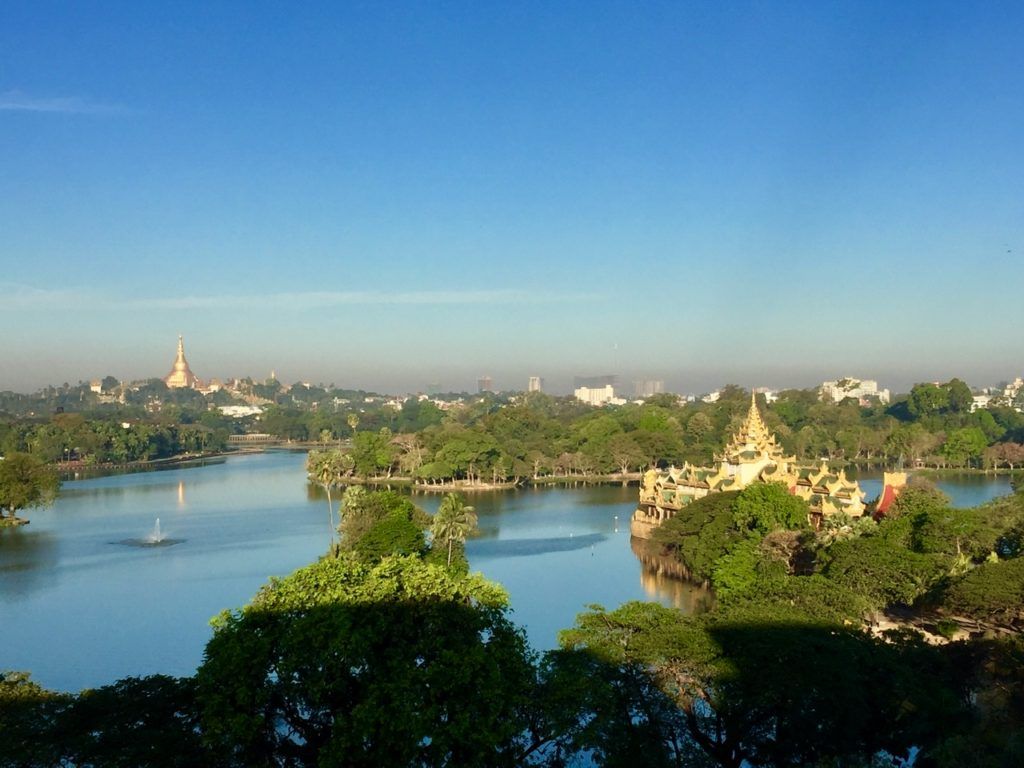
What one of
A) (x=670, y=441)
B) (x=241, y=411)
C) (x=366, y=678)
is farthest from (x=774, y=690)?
(x=241, y=411)

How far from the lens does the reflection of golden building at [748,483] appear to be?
2612cm

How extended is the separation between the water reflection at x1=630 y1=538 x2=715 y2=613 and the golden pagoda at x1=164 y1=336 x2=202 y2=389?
14472 centimetres

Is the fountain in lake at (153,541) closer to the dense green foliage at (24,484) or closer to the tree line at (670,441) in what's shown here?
the dense green foliage at (24,484)

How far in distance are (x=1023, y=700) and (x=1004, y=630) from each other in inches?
199

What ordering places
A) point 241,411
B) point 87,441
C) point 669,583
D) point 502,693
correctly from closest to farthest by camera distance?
point 502,693, point 669,583, point 87,441, point 241,411

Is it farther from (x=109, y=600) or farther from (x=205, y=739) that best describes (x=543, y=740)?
(x=109, y=600)

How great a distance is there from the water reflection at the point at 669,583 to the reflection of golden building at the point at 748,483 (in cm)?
153

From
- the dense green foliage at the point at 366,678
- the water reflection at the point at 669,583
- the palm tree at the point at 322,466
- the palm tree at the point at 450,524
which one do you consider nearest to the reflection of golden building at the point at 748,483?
the water reflection at the point at 669,583

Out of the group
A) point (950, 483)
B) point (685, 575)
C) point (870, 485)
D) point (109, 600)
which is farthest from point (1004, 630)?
point (950, 483)

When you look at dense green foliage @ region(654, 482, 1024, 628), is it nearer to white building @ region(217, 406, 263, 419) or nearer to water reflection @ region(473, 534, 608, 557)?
water reflection @ region(473, 534, 608, 557)

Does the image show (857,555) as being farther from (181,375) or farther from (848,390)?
(181,375)

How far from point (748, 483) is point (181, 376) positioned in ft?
487

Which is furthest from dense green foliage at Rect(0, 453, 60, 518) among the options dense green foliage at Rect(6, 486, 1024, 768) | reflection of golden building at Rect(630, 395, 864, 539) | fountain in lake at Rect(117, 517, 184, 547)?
dense green foliage at Rect(6, 486, 1024, 768)

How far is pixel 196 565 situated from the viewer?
90.3 feet
